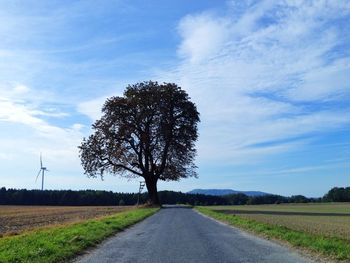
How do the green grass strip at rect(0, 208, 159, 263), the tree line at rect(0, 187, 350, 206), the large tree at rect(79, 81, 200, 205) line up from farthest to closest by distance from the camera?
the tree line at rect(0, 187, 350, 206) < the large tree at rect(79, 81, 200, 205) < the green grass strip at rect(0, 208, 159, 263)

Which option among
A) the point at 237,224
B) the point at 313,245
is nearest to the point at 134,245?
the point at 313,245

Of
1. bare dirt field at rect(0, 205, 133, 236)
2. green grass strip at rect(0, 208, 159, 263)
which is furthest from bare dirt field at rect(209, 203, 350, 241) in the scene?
bare dirt field at rect(0, 205, 133, 236)

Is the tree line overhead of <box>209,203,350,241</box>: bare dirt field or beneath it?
overhead

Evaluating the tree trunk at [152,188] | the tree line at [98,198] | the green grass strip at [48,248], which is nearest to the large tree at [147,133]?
the tree trunk at [152,188]

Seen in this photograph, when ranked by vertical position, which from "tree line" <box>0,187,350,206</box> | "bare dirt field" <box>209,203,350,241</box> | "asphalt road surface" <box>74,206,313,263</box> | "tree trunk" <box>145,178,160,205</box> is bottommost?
"asphalt road surface" <box>74,206,313,263</box>

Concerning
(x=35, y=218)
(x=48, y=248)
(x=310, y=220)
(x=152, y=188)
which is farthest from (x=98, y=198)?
(x=48, y=248)

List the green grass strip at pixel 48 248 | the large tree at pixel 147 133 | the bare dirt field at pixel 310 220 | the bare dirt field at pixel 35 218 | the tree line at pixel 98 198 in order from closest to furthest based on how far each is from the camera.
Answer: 1. the green grass strip at pixel 48 248
2. the bare dirt field at pixel 310 220
3. the bare dirt field at pixel 35 218
4. the large tree at pixel 147 133
5. the tree line at pixel 98 198

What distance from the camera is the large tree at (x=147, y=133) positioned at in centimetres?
5844

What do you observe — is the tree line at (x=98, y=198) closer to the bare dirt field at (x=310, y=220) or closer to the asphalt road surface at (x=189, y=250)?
the bare dirt field at (x=310, y=220)

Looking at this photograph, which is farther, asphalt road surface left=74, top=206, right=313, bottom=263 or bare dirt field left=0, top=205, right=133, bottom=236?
bare dirt field left=0, top=205, right=133, bottom=236

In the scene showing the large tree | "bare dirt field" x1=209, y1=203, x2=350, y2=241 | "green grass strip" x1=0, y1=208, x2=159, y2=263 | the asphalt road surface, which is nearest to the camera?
"green grass strip" x1=0, y1=208, x2=159, y2=263

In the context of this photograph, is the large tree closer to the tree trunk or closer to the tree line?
the tree trunk

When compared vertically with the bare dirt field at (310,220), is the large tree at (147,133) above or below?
above

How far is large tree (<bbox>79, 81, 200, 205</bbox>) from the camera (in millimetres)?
58438
